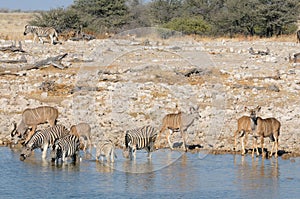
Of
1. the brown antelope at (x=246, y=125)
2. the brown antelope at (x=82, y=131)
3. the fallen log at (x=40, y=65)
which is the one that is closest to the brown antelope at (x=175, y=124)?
the brown antelope at (x=246, y=125)

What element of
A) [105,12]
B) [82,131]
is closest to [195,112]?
[82,131]

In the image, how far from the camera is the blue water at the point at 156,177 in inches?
391

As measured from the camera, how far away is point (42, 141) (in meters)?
12.4

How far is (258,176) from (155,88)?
7.59 meters

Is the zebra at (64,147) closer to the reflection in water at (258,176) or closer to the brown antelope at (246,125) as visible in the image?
the reflection in water at (258,176)

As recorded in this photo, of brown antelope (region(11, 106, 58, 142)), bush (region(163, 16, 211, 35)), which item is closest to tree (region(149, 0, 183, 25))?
bush (region(163, 16, 211, 35))

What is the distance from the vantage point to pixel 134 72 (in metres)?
20.4

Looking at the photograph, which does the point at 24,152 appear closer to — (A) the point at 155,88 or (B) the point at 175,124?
(B) the point at 175,124

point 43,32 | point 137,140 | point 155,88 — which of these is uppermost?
point 43,32

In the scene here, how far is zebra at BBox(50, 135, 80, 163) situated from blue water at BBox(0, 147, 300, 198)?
6.4 inches

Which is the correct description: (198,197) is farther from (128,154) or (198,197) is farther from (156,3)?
(156,3)

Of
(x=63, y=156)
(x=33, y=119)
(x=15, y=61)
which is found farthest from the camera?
(x=15, y=61)

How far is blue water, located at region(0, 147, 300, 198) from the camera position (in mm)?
9930

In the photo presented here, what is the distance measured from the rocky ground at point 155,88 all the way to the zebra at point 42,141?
1303mm
